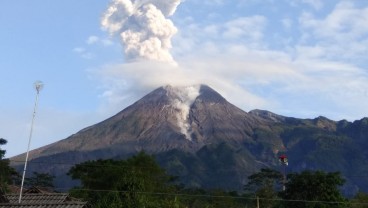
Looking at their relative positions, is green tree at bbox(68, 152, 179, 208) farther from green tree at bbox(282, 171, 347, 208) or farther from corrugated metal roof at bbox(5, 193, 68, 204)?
green tree at bbox(282, 171, 347, 208)

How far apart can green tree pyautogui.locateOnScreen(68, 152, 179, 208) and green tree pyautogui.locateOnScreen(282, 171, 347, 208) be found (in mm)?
13127

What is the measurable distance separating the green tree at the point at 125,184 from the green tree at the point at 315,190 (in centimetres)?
1313

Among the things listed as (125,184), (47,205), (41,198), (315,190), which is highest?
(315,190)

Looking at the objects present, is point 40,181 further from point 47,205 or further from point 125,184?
point 47,205

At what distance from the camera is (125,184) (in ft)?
159

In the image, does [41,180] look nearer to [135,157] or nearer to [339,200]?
[135,157]

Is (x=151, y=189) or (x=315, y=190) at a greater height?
(x=315, y=190)

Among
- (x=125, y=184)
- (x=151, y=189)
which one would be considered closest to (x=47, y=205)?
(x=125, y=184)

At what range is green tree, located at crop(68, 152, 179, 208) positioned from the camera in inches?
1730

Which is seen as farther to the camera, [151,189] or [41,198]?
[151,189]

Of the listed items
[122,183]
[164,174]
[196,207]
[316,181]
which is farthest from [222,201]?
[122,183]

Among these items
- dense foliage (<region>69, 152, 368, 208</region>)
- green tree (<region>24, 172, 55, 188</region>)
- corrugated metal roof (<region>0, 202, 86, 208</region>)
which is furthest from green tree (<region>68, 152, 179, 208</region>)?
green tree (<region>24, 172, 55, 188</region>)

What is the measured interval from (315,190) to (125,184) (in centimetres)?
2151

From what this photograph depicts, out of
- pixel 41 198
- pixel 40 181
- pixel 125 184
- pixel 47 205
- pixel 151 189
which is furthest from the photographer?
pixel 40 181
